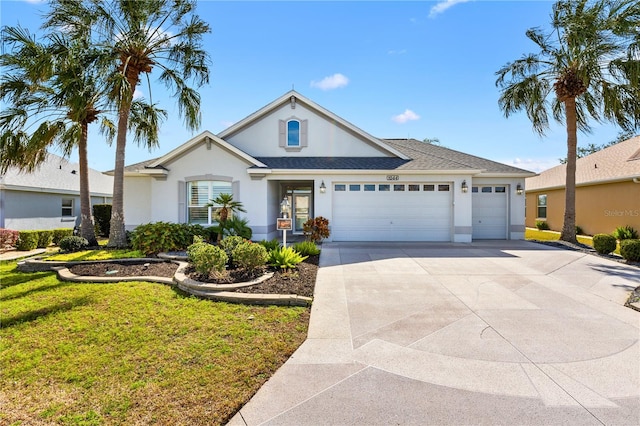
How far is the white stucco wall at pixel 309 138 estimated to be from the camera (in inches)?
596

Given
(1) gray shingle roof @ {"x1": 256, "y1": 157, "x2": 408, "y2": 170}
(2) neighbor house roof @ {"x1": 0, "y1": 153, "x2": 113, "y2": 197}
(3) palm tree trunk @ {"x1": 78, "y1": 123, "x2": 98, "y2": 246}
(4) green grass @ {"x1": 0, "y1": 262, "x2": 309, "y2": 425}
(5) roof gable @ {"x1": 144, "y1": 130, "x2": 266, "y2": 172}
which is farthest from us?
(2) neighbor house roof @ {"x1": 0, "y1": 153, "x2": 113, "y2": 197}

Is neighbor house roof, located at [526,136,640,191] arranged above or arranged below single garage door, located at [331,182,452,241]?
above

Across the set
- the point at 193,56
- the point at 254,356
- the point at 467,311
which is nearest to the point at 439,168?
the point at 467,311

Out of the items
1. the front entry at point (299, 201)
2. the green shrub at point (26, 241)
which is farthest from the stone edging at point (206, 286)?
the front entry at point (299, 201)

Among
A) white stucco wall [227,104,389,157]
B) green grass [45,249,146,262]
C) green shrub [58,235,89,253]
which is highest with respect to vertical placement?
white stucco wall [227,104,389,157]

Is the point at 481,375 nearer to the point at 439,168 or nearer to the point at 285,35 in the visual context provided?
the point at 439,168

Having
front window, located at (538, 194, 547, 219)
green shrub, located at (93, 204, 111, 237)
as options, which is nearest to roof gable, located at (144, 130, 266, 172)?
green shrub, located at (93, 204, 111, 237)

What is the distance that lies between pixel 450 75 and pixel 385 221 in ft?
25.8

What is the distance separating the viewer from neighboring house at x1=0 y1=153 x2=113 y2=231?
602 inches

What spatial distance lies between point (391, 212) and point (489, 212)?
5.31 meters

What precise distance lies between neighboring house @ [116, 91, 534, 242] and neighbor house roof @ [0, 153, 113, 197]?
6.32 m

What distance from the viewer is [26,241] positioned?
1356cm

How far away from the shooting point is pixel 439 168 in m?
13.5

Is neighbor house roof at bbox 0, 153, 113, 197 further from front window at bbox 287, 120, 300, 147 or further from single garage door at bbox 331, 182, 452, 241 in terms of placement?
single garage door at bbox 331, 182, 452, 241
